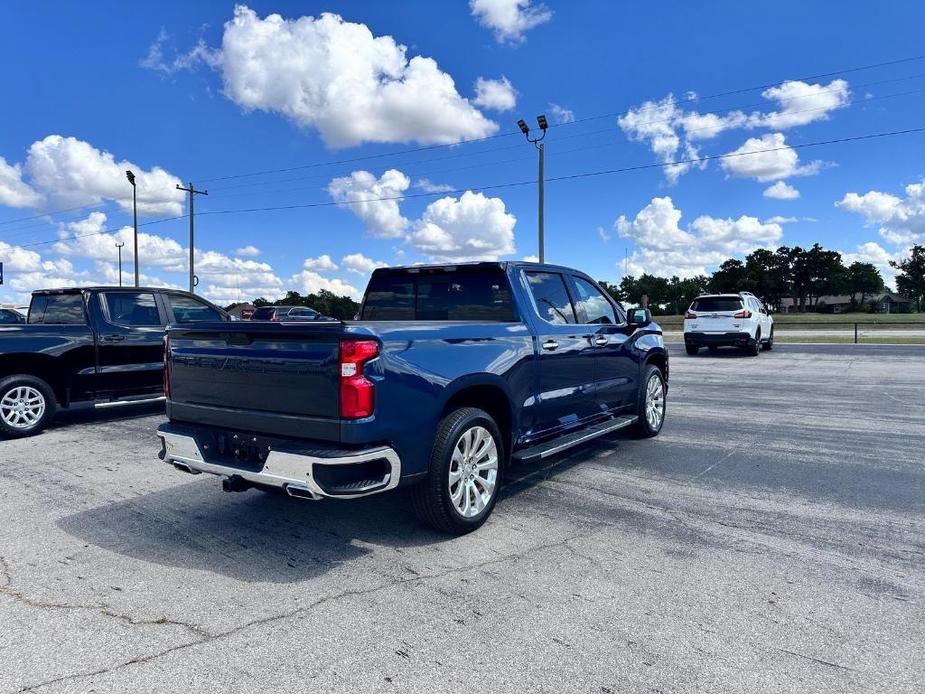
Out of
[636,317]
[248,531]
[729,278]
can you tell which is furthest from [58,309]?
[729,278]

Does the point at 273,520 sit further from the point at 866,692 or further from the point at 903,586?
the point at 903,586

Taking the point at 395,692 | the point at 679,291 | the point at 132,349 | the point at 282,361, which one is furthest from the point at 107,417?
the point at 679,291

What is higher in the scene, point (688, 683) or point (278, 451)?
point (278, 451)

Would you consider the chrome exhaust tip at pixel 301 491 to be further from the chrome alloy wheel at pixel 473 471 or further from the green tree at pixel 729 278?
the green tree at pixel 729 278

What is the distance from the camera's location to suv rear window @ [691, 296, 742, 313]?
61.3 ft

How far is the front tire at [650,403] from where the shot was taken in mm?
6918

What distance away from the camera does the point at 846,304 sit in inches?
4537

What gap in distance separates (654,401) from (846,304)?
12754 centimetres

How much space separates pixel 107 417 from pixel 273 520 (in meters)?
6.04

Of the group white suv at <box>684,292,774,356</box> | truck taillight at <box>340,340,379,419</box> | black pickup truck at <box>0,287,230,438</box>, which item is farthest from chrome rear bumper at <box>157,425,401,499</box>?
white suv at <box>684,292,774,356</box>

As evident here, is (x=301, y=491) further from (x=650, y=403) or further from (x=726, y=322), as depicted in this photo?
(x=726, y=322)

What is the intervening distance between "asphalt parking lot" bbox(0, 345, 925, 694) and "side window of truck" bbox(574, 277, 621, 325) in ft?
4.60

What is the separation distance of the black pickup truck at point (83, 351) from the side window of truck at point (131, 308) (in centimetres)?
1

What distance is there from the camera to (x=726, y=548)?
3.95 m
